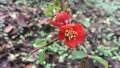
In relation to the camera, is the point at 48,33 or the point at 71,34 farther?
the point at 48,33

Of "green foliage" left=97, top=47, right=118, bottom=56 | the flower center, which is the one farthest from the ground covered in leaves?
the flower center

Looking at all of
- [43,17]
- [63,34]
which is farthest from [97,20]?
[63,34]

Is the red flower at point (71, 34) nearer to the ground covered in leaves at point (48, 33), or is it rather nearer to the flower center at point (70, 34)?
the flower center at point (70, 34)

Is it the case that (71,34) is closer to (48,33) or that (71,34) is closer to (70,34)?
(70,34)

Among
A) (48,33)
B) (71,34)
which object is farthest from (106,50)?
(71,34)

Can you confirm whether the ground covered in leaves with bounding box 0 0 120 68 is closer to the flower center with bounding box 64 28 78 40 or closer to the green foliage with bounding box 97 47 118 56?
the green foliage with bounding box 97 47 118 56
